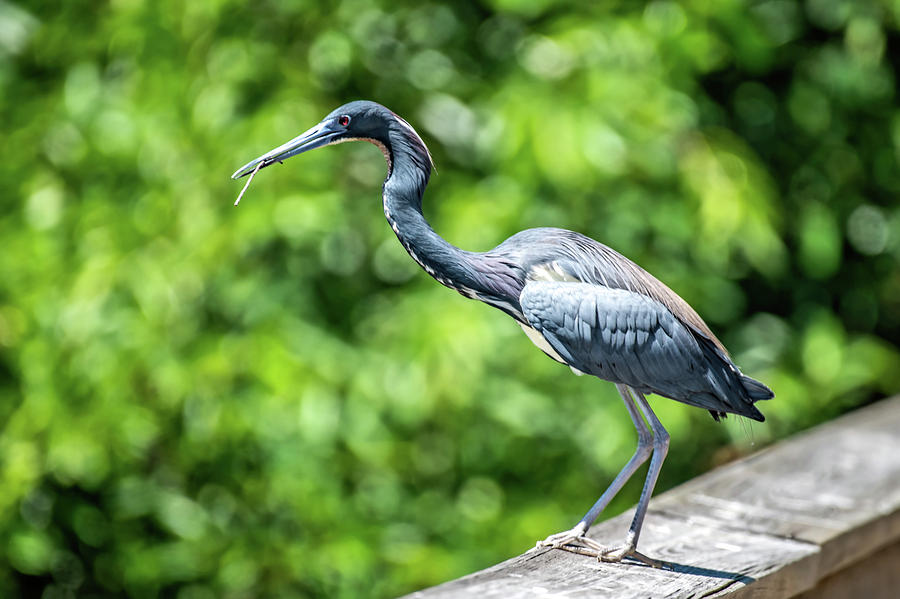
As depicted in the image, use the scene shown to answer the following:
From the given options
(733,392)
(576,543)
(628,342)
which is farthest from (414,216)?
(576,543)

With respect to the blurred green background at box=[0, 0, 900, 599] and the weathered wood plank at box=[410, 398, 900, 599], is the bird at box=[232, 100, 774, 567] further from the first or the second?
the blurred green background at box=[0, 0, 900, 599]

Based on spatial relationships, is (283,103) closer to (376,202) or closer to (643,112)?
(376,202)

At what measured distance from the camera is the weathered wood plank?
1.69 metres

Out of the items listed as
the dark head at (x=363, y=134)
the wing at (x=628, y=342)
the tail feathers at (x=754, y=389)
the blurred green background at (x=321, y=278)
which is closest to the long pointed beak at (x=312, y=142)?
the dark head at (x=363, y=134)

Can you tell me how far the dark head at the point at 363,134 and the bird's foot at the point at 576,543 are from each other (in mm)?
673

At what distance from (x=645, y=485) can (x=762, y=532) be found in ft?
1.50

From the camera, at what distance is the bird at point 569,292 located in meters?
1.56

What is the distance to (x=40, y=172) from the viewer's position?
139 inches

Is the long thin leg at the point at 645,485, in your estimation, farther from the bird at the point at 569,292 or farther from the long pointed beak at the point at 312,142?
the long pointed beak at the point at 312,142

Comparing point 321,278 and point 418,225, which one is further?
point 321,278

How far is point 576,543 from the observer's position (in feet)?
6.07

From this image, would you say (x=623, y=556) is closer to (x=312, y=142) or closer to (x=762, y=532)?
(x=762, y=532)

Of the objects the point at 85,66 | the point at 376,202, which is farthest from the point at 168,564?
the point at 85,66

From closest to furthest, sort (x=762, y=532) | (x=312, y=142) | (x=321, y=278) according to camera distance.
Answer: (x=312, y=142)
(x=762, y=532)
(x=321, y=278)
